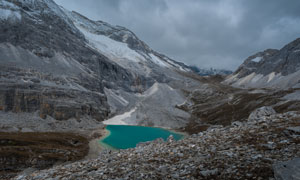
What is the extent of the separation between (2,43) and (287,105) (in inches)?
7363

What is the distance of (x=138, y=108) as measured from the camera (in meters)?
159

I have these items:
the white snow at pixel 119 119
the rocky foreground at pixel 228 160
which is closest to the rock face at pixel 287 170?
the rocky foreground at pixel 228 160

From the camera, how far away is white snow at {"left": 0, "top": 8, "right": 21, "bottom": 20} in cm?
16925

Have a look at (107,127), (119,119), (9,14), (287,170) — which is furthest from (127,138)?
(9,14)

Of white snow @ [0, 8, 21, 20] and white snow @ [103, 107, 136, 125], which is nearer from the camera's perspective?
white snow @ [103, 107, 136, 125]

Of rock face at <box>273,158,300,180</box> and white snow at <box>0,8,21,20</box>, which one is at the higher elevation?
white snow at <box>0,8,21,20</box>

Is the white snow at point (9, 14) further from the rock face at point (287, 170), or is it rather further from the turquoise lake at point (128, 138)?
the rock face at point (287, 170)

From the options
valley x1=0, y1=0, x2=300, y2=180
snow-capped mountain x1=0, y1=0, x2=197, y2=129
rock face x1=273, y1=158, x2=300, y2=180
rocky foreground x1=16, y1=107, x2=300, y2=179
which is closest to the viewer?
rock face x1=273, y1=158, x2=300, y2=180

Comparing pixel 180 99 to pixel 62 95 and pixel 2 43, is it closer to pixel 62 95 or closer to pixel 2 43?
pixel 62 95

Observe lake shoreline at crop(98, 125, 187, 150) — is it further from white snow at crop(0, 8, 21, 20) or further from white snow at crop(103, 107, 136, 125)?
white snow at crop(0, 8, 21, 20)

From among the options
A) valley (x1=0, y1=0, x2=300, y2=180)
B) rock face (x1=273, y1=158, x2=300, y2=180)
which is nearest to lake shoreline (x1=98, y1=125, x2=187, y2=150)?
valley (x1=0, y1=0, x2=300, y2=180)

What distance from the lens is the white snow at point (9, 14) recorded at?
555ft

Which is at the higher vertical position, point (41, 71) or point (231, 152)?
point (41, 71)

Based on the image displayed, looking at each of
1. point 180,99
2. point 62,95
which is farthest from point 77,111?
point 180,99
